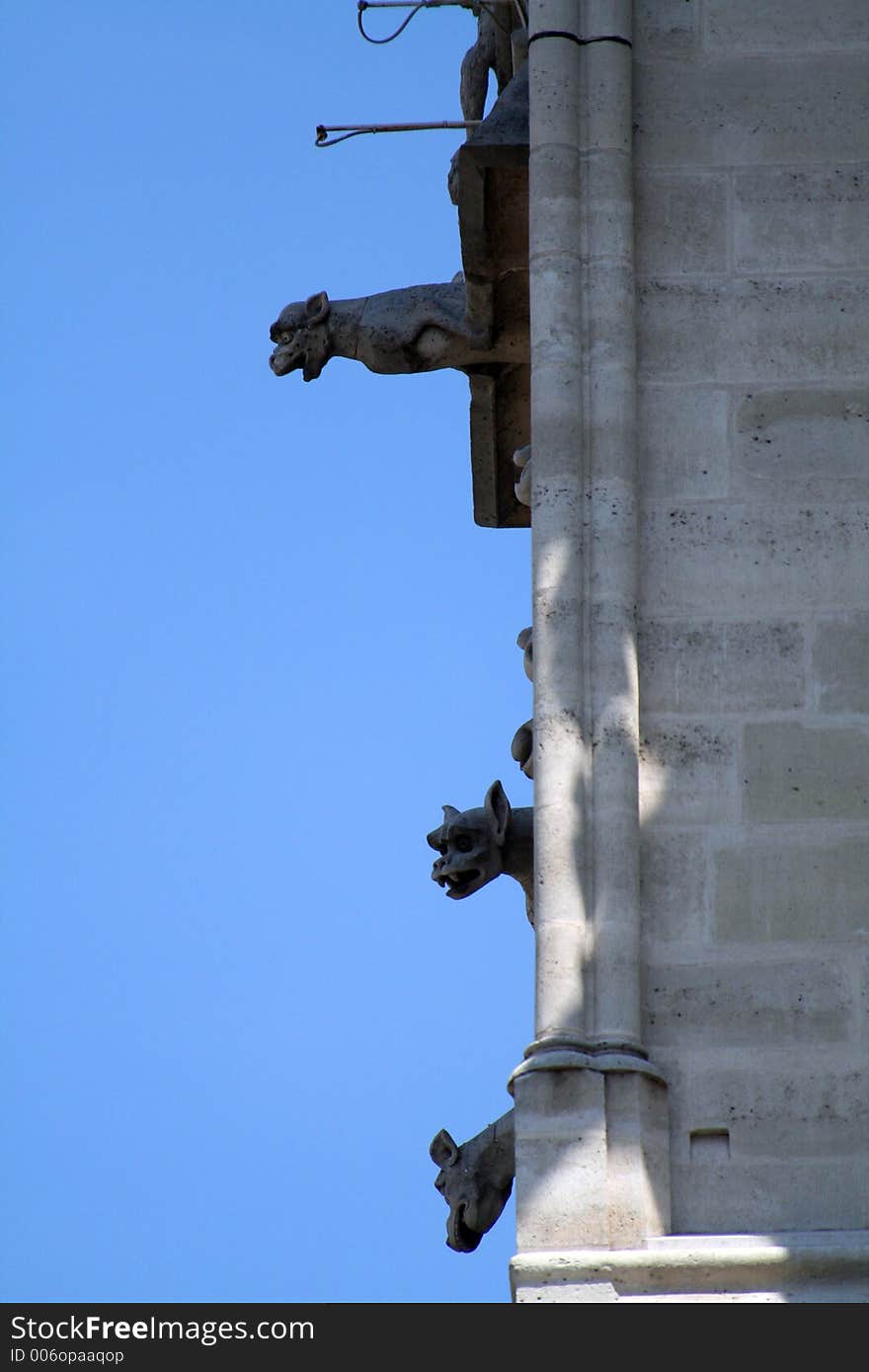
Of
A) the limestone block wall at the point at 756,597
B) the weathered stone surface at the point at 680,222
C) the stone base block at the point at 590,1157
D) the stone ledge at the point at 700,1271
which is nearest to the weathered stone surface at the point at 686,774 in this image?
the limestone block wall at the point at 756,597

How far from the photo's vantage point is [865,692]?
1351 centimetres

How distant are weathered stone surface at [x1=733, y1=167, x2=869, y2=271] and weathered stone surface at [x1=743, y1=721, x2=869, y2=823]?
1.80m

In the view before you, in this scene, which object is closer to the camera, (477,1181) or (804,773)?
(804,773)

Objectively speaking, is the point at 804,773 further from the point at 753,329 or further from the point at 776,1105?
the point at 753,329

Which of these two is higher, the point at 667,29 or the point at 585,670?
the point at 667,29

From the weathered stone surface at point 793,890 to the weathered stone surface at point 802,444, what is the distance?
1.27 metres

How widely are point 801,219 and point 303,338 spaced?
3.01 meters

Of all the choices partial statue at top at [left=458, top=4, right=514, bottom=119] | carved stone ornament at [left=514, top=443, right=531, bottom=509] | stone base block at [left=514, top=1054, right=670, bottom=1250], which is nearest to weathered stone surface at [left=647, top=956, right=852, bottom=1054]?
stone base block at [left=514, top=1054, right=670, bottom=1250]

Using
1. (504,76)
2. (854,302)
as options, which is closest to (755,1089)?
(854,302)

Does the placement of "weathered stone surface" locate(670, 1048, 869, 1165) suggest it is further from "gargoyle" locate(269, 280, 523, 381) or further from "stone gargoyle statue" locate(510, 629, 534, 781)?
"gargoyle" locate(269, 280, 523, 381)

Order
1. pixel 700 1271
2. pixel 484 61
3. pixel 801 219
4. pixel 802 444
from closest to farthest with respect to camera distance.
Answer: pixel 700 1271 → pixel 802 444 → pixel 801 219 → pixel 484 61

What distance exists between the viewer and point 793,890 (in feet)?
43.4

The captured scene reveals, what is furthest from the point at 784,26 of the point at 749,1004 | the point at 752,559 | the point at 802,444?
the point at 749,1004

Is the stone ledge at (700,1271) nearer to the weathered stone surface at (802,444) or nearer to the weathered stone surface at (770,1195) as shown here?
the weathered stone surface at (770,1195)
